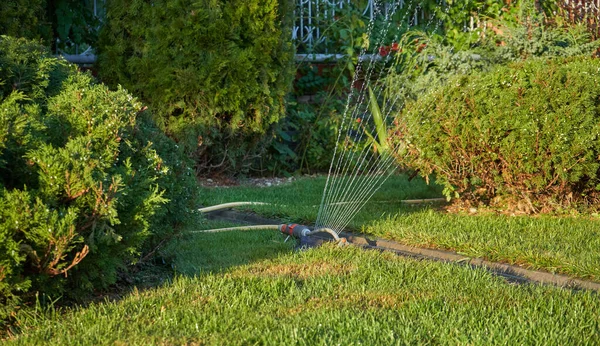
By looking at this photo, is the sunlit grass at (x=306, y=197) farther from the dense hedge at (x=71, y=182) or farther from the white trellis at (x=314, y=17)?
the dense hedge at (x=71, y=182)

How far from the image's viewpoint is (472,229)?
249 inches

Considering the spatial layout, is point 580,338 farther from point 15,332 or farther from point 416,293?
point 15,332

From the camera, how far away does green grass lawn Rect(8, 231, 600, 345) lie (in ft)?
12.0

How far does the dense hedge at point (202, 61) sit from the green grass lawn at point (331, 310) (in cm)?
399

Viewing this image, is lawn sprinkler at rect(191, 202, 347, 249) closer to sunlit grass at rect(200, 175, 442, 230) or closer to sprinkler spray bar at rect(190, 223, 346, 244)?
sprinkler spray bar at rect(190, 223, 346, 244)

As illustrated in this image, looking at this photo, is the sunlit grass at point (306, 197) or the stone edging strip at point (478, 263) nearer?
the stone edging strip at point (478, 263)

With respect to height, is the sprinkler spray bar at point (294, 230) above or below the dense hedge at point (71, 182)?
below

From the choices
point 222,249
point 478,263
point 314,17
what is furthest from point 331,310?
point 314,17

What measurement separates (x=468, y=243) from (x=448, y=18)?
632 cm

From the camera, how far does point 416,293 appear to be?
174 inches

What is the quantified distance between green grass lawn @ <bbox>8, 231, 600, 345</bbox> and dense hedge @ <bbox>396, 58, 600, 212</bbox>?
202 cm

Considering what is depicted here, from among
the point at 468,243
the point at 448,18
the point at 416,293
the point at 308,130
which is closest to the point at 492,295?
the point at 416,293

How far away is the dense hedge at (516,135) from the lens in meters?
6.59

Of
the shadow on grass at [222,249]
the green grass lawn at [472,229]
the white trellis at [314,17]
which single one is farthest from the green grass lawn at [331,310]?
the white trellis at [314,17]
